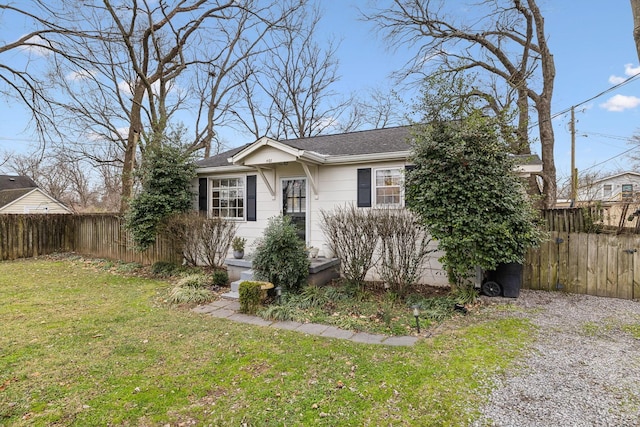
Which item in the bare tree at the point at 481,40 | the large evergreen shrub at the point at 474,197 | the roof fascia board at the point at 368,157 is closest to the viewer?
the large evergreen shrub at the point at 474,197

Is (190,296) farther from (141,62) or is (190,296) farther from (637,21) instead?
(141,62)

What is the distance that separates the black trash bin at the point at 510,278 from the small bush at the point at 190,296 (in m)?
5.37

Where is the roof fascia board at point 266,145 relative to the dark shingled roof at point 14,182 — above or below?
below

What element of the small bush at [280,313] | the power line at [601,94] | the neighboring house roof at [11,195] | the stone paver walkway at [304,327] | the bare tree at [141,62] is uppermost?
the bare tree at [141,62]

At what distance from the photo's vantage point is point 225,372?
3.20 m

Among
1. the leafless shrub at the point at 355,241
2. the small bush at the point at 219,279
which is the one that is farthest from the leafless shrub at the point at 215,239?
the leafless shrub at the point at 355,241

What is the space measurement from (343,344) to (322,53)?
64.7ft

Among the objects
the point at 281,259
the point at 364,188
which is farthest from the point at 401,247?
the point at 281,259

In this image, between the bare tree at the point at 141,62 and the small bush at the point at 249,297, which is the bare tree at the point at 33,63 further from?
the small bush at the point at 249,297

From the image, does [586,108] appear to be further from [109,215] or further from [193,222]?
[109,215]

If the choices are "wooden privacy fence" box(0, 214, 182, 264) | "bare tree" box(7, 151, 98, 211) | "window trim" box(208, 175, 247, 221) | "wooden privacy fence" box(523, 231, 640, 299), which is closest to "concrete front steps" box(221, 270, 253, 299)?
"window trim" box(208, 175, 247, 221)

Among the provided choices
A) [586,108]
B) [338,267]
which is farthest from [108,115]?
[586,108]

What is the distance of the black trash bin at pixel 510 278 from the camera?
5.69m

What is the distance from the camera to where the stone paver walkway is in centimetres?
397
